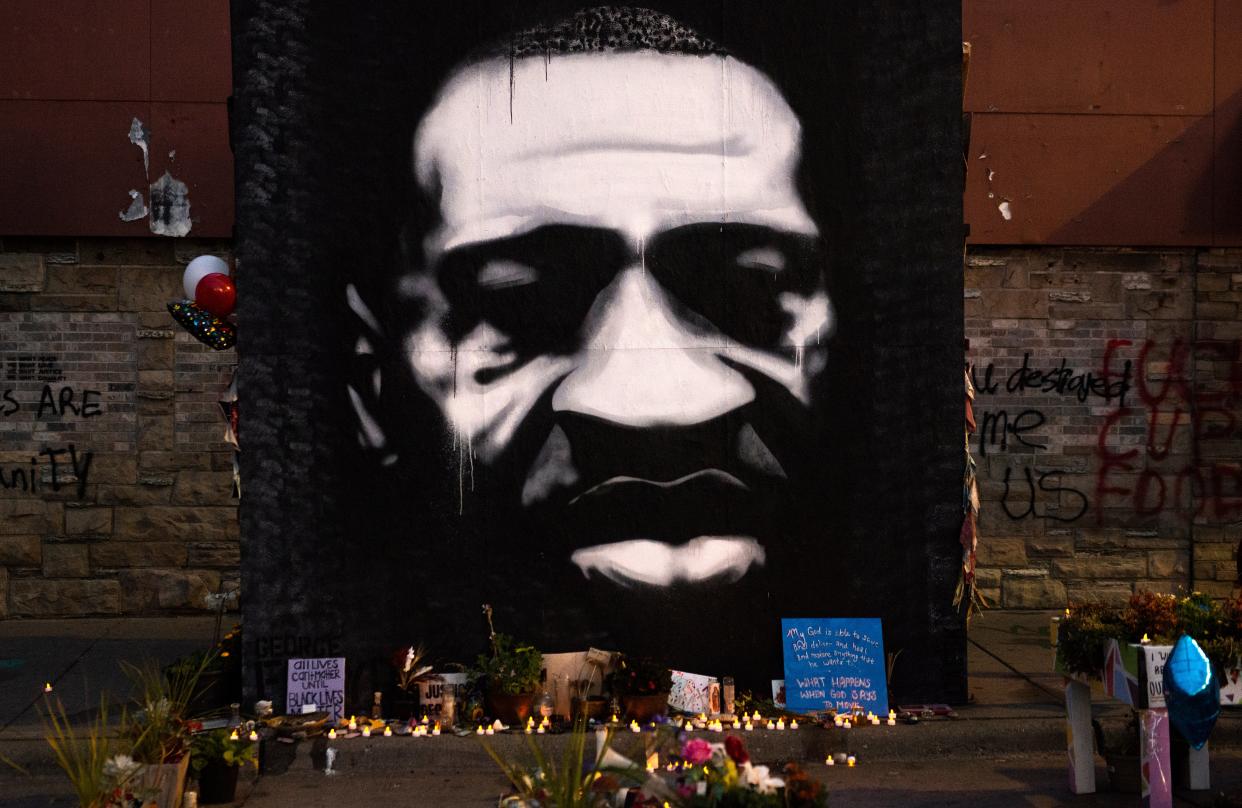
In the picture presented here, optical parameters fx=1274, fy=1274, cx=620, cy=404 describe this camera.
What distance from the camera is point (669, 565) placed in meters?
7.29

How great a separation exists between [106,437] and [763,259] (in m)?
5.56

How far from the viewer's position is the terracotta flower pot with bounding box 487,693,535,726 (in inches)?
273

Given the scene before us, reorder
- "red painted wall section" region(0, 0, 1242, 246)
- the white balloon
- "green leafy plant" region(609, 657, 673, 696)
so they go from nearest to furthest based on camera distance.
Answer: "green leafy plant" region(609, 657, 673, 696), the white balloon, "red painted wall section" region(0, 0, 1242, 246)

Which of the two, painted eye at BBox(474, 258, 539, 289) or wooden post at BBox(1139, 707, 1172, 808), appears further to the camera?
painted eye at BBox(474, 258, 539, 289)

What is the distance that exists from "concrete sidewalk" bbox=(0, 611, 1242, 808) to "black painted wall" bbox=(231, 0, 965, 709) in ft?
1.61

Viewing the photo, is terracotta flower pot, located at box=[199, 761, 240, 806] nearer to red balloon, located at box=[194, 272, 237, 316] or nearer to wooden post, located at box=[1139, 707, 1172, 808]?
red balloon, located at box=[194, 272, 237, 316]

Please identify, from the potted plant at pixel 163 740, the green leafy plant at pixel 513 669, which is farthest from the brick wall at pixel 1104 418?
the potted plant at pixel 163 740

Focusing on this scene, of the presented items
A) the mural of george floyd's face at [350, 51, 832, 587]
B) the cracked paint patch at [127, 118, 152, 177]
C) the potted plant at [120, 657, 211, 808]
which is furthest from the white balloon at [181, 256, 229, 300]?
the cracked paint patch at [127, 118, 152, 177]

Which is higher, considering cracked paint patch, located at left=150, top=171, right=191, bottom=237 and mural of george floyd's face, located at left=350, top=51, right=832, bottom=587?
cracked paint patch, located at left=150, top=171, right=191, bottom=237

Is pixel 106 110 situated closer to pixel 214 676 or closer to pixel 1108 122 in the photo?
pixel 214 676

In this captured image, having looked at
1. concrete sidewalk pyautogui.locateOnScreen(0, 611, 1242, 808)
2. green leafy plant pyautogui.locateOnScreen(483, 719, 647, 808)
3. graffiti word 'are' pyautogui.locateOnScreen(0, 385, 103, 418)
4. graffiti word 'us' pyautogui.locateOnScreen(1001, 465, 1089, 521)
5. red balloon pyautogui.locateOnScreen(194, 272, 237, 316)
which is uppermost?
red balloon pyautogui.locateOnScreen(194, 272, 237, 316)

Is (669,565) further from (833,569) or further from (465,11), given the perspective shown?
(465,11)

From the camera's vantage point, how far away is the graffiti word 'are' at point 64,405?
32.3 feet

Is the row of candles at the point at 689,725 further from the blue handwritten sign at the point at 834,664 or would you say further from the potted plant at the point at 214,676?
the potted plant at the point at 214,676
